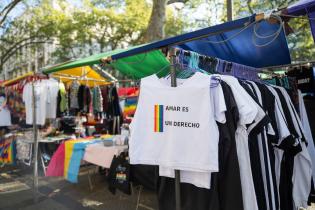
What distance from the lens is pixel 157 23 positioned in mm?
8602

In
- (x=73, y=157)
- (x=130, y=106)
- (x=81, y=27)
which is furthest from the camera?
(x=81, y=27)

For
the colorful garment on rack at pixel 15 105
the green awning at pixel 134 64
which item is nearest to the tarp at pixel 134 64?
the green awning at pixel 134 64

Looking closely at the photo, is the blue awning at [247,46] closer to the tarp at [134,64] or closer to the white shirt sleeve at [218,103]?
the tarp at [134,64]

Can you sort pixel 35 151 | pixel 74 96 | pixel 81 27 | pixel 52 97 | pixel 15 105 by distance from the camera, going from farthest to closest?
1. pixel 81 27
2. pixel 15 105
3. pixel 74 96
4. pixel 52 97
5. pixel 35 151

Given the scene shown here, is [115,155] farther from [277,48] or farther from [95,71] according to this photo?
[95,71]

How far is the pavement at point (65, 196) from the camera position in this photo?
14.5 ft

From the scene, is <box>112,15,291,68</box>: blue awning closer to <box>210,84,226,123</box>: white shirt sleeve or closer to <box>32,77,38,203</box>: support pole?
<box>210,84,226,123</box>: white shirt sleeve

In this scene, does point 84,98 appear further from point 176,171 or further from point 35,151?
point 176,171

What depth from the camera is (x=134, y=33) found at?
763 inches

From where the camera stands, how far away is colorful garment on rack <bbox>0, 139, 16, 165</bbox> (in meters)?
6.20

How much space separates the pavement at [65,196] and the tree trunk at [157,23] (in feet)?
15.1

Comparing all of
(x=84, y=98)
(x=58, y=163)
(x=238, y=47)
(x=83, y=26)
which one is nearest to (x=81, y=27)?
(x=83, y=26)

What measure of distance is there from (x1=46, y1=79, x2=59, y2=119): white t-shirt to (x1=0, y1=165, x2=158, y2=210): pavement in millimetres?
1456

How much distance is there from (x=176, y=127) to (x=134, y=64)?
9.87 ft
